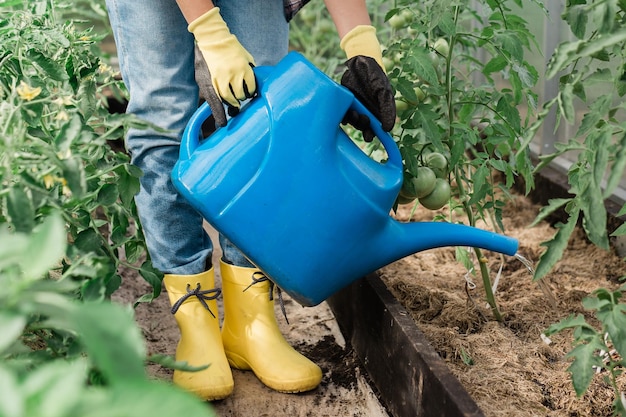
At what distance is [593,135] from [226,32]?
0.66 meters

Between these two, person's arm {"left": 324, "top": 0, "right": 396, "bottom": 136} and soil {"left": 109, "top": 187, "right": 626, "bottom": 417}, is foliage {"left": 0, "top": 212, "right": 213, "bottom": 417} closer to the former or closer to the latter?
person's arm {"left": 324, "top": 0, "right": 396, "bottom": 136}

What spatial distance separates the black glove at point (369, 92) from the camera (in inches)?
56.1

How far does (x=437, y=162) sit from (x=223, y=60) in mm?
540

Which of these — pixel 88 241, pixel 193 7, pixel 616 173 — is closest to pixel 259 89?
pixel 193 7

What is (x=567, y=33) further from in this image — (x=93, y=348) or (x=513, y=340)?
(x=93, y=348)

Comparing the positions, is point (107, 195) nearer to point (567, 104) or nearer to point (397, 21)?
point (567, 104)

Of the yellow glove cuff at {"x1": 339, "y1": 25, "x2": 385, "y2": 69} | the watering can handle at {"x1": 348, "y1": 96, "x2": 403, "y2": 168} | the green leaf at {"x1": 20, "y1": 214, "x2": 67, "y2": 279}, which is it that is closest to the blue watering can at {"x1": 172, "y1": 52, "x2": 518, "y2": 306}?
the watering can handle at {"x1": 348, "y1": 96, "x2": 403, "y2": 168}

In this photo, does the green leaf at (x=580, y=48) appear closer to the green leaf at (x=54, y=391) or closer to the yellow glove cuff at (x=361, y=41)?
the yellow glove cuff at (x=361, y=41)

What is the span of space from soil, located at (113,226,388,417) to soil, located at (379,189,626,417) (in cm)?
18

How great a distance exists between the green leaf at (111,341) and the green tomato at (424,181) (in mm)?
1053

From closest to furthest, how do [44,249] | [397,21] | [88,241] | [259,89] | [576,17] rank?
[44,249] < [576,17] < [88,241] < [259,89] < [397,21]

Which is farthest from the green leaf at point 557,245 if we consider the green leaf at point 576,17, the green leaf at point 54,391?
the green leaf at point 54,391

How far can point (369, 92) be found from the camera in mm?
1464

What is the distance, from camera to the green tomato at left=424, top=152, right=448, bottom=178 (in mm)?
1673
